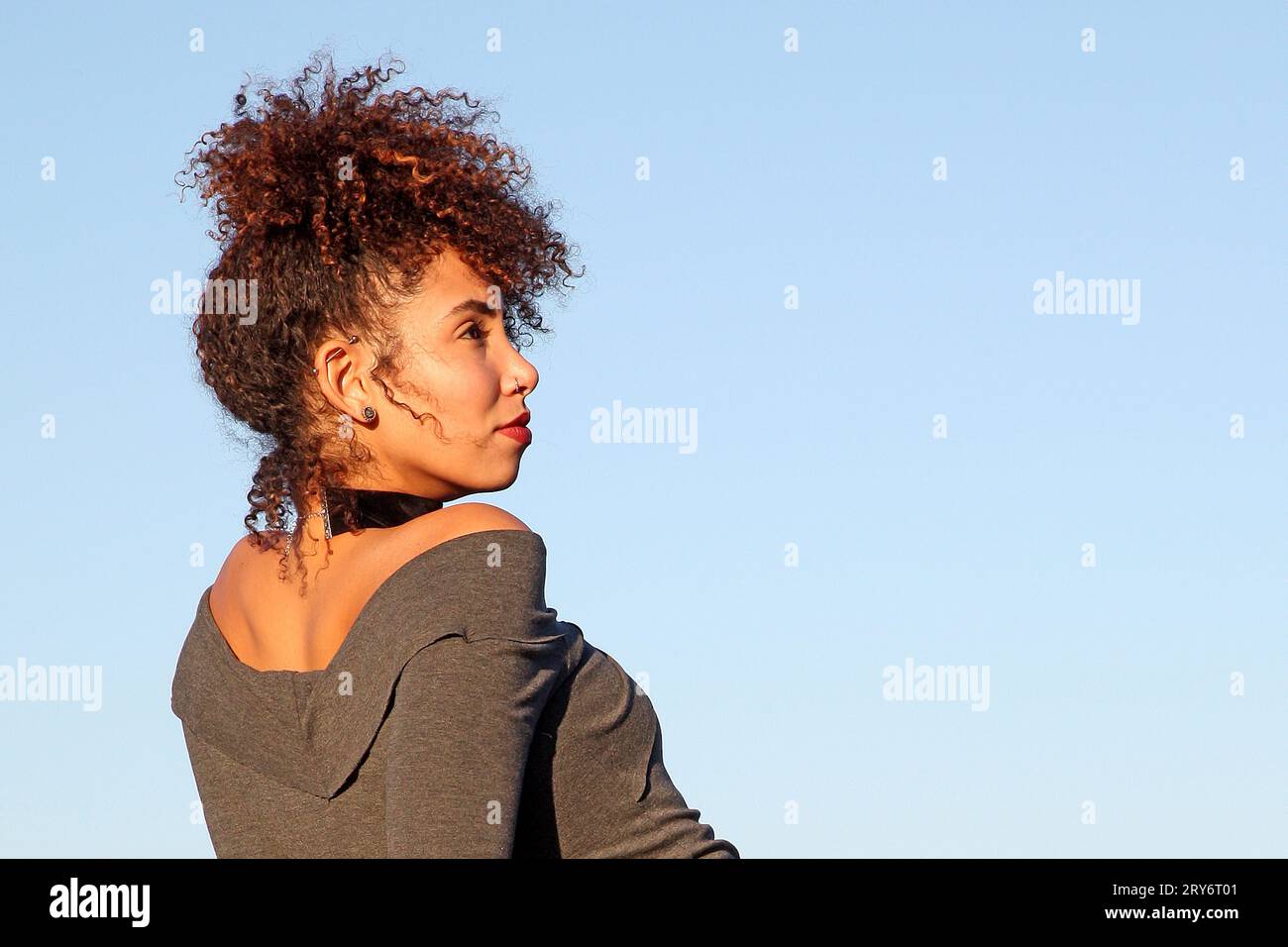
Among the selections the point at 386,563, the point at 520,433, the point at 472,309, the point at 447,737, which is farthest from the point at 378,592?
the point at 472,309

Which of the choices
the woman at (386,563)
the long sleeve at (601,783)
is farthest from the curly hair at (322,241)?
the long sleeve at (601,783)

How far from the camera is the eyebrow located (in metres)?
2.88

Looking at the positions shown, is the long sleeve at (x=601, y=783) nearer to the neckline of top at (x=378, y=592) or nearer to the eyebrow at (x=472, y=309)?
the neckline of top at (x=378, y=592)

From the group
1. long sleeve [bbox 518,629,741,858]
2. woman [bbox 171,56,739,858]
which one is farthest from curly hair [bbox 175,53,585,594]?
long sleeve [bbox 518,629,741,858]

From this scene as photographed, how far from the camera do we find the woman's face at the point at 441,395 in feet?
9.23

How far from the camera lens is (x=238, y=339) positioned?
2994 millimetres

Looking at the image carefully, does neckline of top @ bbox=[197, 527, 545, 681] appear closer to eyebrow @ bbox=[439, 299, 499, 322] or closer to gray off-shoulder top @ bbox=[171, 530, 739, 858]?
gray off-shoulder top @ bbox=[171, 530, 739, 858]

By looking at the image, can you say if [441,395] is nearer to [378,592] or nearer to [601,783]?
[378,592]

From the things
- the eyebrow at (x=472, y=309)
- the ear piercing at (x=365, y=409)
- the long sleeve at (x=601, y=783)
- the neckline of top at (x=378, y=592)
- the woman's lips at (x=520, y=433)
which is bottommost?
the long sleeve at (x=601, y=783)

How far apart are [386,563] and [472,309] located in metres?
0.54

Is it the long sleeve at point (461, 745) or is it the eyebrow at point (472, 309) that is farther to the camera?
the eyebrow at point (472, 309)
